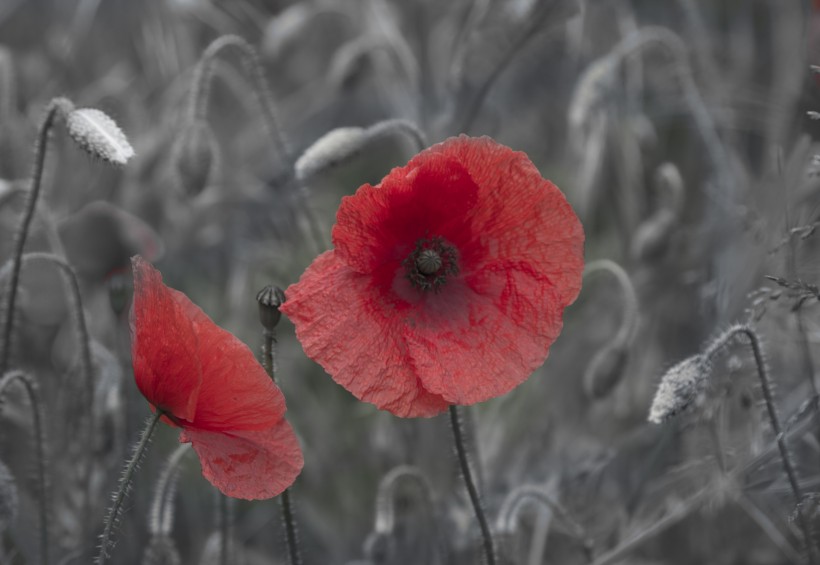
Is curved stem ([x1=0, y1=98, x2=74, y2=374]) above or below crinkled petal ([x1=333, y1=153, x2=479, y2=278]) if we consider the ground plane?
above

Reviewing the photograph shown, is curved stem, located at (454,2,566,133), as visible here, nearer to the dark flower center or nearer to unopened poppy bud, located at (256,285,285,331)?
the dark flower center

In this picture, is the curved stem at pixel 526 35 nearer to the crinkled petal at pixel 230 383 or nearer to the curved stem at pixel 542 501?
the curved stem at pixel 542 501

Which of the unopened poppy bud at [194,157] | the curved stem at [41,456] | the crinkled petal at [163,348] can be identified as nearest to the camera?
the crinkled petal at [163,348]

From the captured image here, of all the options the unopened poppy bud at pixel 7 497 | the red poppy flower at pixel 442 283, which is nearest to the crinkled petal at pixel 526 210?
the red poppy flower at pixel 442 283

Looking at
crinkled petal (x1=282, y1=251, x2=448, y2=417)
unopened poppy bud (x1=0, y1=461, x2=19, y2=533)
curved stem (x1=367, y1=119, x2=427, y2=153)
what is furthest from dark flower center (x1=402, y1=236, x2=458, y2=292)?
unopened poppy bud (x1=0, y1=461, x2=19, y2=533)

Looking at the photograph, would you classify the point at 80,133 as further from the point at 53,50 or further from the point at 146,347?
the point at 53,50

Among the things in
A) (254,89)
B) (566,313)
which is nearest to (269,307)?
(254,89)

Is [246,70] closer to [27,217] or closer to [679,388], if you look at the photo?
[27,217]
